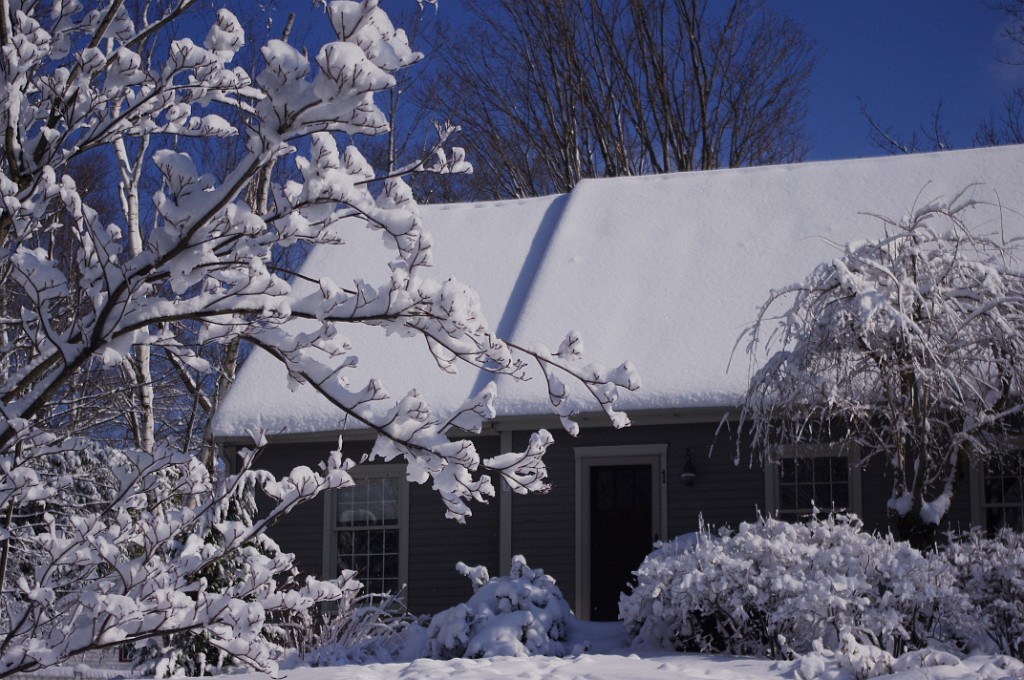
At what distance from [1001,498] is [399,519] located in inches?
247

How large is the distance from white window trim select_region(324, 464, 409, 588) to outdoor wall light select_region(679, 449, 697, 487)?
3030 mm

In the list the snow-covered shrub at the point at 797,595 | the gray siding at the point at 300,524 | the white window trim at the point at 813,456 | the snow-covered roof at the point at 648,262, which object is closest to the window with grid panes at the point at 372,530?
the gray siding at the point at 300,524

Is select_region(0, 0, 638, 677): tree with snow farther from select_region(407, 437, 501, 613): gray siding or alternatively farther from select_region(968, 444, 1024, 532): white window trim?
select_region(968, 444, 1024, 532): white window trim

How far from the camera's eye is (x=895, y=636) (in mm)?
8148

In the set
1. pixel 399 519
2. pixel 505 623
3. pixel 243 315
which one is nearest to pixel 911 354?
pixel 505 623

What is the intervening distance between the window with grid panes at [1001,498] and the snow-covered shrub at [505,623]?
15.1 ft

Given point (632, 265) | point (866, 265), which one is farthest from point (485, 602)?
point (632, 265)

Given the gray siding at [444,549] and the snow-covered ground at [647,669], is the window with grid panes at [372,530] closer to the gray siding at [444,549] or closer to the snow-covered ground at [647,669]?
the gray siding at [444,549]

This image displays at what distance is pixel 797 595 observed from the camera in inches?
317

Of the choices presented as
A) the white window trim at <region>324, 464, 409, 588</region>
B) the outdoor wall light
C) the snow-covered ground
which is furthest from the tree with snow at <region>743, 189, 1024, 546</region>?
the white window trim at <region>324, 464, 409, 588</region>

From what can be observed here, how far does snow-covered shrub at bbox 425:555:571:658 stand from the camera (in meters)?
8.92

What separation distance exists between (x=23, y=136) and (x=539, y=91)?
22.5 metres

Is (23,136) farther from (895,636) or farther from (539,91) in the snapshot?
(539,91)

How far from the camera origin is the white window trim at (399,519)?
12.7m
